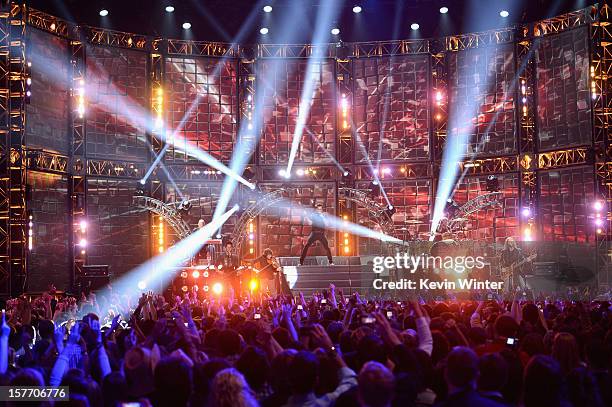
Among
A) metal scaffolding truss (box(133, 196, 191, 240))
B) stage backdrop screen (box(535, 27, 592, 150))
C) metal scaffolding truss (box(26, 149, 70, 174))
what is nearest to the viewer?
metal scaffolding truss (box(26, 149, 70, 174))

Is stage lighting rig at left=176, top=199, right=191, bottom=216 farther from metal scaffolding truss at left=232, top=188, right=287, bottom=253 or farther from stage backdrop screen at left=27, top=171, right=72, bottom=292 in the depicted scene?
stage backdrop screen at left=27, top=171, right=72, bottom=292

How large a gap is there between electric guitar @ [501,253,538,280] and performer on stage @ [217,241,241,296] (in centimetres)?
810

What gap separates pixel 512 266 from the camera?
24578 mm

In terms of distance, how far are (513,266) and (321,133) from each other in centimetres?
1173

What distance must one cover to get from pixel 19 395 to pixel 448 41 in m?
29.3

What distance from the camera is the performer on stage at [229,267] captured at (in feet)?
81.3

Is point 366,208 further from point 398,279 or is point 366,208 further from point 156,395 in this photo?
point 156,395

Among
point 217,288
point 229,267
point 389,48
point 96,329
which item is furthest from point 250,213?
point 96,329

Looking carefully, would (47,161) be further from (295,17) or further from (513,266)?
(513,266)

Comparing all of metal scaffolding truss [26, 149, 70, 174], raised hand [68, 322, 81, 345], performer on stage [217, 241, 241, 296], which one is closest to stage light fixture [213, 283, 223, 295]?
performer on stage [217, 241, 241, 296]

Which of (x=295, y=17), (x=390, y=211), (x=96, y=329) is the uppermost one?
(x=295, y=17)

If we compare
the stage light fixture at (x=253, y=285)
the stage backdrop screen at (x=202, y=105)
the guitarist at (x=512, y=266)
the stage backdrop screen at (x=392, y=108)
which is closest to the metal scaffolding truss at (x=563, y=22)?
the stage backdrop screen at (x=392, y=108)

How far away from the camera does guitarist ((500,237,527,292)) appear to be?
2435 cm

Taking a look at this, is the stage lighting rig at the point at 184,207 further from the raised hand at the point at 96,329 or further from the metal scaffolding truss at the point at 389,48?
the raised hand at the point at 96,329
